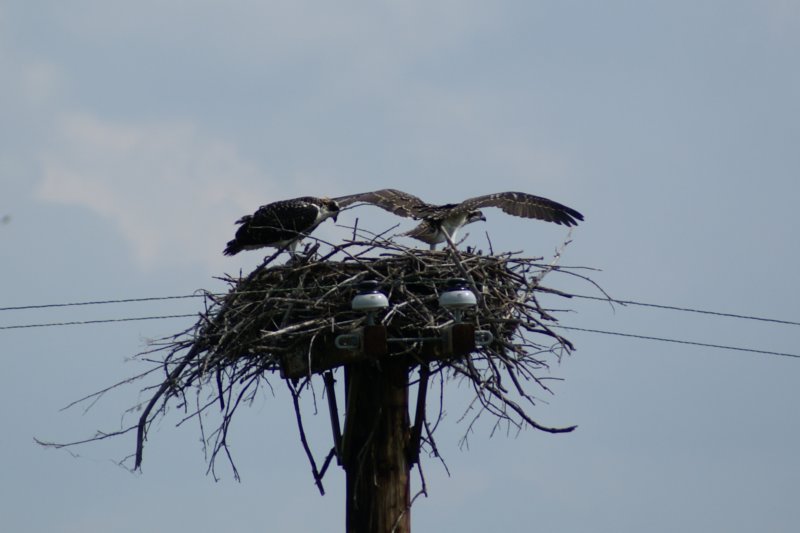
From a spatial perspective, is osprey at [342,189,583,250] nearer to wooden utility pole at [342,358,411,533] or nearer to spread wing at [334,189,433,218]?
spread wing at [334,189,433,218]

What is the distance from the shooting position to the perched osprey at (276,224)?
1152cm

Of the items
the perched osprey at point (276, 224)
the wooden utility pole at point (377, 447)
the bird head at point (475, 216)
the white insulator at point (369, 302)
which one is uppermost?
the bird head at point (475, 216)

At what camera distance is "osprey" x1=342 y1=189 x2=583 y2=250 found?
39.9ft

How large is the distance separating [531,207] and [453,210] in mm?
1162

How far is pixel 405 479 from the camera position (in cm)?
788

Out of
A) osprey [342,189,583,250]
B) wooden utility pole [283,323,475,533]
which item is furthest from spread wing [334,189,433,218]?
wooden utility pole [283,323,475,533]

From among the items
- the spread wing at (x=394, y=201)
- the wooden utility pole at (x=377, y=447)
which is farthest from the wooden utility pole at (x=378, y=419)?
the spread wing at (x=394, y=201)

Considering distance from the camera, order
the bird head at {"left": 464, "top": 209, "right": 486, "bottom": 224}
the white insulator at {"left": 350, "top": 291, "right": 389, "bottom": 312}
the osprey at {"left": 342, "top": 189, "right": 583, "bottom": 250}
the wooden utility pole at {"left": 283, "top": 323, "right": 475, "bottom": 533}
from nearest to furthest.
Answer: the white insulator at {"left": 350, "top": 291, "right": 389, "bottom": 312} → the wooden utility pole at {"left": 283, "top": 323, "right": 475, "bottom": 533} → the osprey at {"left": 342, "top": 189, "right": 583, "bottom": 250} → the bird head at {"left": 464, "top": 209, "right": 486, "bottom": 224}

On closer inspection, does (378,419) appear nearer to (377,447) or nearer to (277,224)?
(377,447)

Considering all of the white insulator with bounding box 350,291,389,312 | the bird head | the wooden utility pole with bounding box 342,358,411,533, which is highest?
the bird head

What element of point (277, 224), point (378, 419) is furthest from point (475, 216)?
point (378, 419)

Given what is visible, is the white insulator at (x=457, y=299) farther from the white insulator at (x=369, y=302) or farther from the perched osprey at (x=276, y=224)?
the perched osprey at (x=276, y=224)

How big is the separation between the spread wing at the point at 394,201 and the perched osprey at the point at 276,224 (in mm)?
630

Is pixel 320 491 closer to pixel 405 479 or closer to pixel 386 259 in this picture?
pixel 405 479
